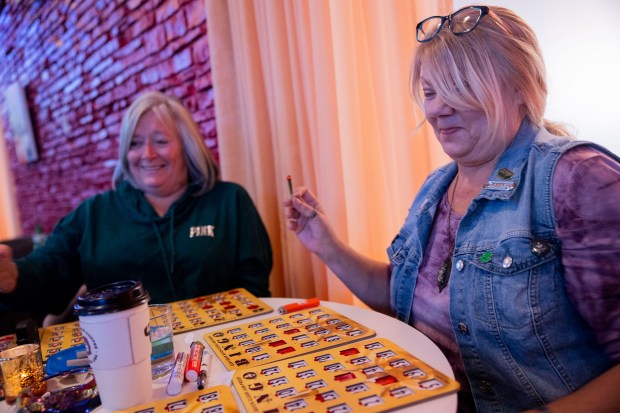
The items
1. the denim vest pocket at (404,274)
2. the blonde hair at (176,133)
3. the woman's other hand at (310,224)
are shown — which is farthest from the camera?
the blonde hair at (176,133)

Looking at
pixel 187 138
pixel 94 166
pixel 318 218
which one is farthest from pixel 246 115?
pixel 94 166

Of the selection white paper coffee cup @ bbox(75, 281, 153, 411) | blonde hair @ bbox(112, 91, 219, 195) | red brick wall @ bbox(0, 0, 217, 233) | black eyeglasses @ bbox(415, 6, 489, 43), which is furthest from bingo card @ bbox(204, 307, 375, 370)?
red brick wall @ bbox(0, 0, 217, 233)

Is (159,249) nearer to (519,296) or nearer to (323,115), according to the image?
(323,115)

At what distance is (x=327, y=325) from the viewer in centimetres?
91

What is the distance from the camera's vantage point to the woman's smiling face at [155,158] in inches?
64.9

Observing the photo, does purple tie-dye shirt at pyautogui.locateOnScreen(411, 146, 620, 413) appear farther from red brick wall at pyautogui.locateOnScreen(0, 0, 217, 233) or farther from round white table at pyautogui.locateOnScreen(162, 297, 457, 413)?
red brick wall at pyautogui.locateOnScreen(0, 0, 217, 233)

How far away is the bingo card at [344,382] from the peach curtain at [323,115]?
2.03ft

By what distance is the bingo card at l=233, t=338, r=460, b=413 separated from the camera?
24.1 inches

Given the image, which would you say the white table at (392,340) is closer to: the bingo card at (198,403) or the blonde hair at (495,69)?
the bingo card at (198,403)

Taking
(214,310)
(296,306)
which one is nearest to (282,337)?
(296,306)

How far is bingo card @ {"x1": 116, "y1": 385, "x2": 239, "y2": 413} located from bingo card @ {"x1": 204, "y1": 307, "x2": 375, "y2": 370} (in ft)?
0.28

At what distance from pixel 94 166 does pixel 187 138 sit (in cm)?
222

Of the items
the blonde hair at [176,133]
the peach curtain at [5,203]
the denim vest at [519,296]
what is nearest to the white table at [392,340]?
the denim vest at [519,296]

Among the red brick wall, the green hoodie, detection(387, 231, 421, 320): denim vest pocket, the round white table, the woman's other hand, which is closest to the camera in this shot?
the round white table
